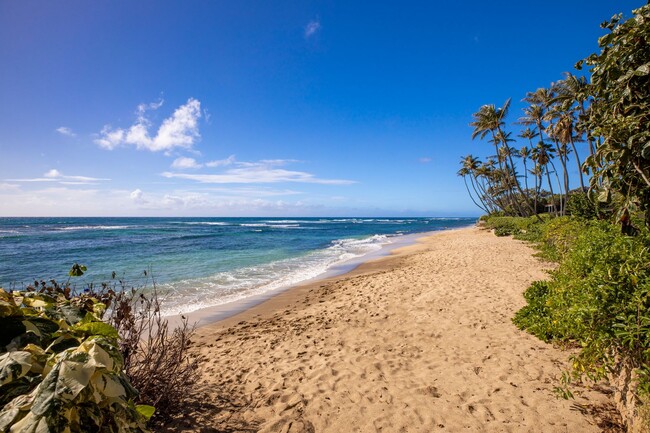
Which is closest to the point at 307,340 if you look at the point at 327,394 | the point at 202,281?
the point at 327,394

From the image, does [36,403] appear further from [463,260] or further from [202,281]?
[463,260]

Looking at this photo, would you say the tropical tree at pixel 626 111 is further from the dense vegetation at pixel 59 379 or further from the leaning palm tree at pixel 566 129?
the leaning palm tree at pixel 566 129

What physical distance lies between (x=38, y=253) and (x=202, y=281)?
19.5 m

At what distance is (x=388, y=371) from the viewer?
507 centimetres

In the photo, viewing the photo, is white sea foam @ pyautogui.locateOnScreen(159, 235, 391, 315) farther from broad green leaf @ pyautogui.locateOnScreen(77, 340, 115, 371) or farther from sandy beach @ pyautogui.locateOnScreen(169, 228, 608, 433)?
broad green leaf @ pyautogui.locateOnScreen(77, 340, 115, 371)

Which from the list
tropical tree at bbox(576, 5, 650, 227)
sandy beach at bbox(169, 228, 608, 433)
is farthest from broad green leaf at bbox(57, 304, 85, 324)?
tropical tree at bbox(576, 5, 650, 227)

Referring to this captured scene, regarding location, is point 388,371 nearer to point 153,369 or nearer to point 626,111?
point 153,369

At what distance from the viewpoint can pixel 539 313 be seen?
20.1 feet

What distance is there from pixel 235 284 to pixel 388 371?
10159 millimetres

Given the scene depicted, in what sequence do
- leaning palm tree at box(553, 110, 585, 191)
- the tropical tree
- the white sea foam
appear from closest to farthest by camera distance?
the tropical tree, the white sea foam, leaning palm tree at box(553, 110, 585, 191)

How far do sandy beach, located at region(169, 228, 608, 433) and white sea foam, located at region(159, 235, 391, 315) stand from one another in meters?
2.68

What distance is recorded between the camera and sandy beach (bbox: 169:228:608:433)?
3791mm

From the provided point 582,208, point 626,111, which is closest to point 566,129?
point 582,208

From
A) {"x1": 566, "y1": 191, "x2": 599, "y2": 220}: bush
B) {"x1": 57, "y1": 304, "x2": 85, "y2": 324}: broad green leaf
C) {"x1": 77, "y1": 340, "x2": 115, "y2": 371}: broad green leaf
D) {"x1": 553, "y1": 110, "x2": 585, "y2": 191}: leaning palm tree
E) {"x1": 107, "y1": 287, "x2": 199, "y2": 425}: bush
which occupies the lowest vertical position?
{"x1": 107, "y1": 287, "x2": 199, "y2": 425}: bush
